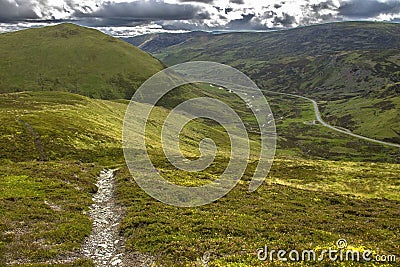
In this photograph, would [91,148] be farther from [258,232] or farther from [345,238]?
[345,238]

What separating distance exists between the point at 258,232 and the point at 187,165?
142ft

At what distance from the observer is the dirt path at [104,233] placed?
890 inches

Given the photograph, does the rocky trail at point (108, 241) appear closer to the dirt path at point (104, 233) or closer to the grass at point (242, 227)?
the dirt path at point (104, 233)

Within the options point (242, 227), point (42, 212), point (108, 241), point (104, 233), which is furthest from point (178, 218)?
point (42, 212)

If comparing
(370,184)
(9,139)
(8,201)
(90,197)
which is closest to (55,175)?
(90,197)

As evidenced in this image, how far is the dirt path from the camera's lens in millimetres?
22594

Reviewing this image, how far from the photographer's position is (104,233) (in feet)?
89.7

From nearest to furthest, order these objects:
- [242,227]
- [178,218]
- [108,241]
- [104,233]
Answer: [108,241] < [104,233] < [242,227] < [178,218]

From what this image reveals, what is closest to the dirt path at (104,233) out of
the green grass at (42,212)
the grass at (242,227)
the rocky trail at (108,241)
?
the rocky trail at (108,241)
